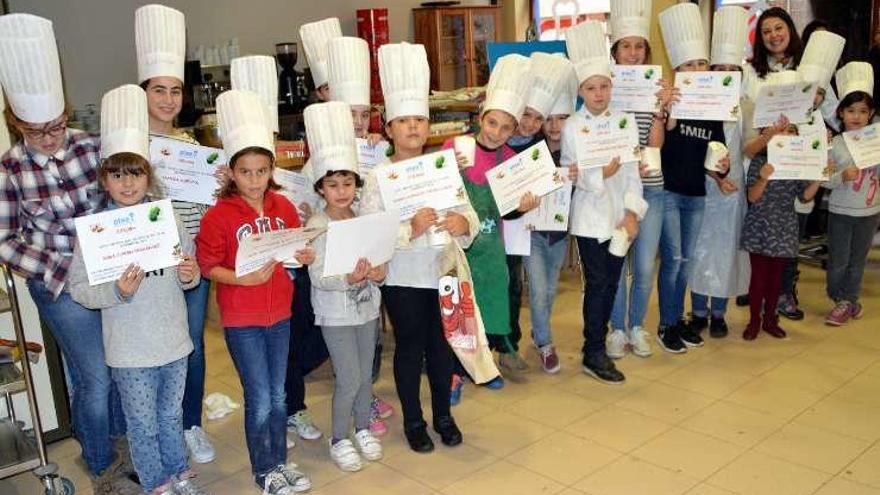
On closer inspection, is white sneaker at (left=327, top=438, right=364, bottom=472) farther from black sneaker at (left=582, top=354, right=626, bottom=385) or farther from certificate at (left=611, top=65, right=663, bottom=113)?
certificate at (left=611, top=65, right=663, bottom=113)

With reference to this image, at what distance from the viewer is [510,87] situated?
9.74 feet

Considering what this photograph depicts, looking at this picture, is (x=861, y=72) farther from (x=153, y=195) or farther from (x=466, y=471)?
(x=153, y=195)

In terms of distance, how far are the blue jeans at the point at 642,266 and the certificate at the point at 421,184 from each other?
1.13 m

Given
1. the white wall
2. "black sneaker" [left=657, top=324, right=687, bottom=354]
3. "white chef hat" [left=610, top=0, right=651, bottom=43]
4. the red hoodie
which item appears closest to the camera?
the red hoodie

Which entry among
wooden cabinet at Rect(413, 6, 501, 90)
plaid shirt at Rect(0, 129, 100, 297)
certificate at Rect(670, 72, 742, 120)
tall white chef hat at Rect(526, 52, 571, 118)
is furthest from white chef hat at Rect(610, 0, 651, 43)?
wooden cabinet at Rect(413, 6, 501, 90)

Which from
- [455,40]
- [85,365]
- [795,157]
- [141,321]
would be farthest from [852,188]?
[455,40]

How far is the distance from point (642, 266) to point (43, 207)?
238 cm

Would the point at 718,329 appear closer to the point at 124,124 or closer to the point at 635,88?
the point at 635,88

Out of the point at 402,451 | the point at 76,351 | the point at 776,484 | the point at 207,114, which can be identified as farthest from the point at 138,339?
the point at 207,114

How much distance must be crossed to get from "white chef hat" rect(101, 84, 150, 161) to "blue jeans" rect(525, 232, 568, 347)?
1.64 m

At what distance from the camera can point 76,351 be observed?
8.30 feet

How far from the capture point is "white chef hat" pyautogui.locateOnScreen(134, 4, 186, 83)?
281cm

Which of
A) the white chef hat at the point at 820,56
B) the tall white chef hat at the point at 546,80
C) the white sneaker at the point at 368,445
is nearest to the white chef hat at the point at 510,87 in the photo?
the tall white chef hat at the point at 546,80

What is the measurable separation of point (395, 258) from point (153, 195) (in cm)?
79
